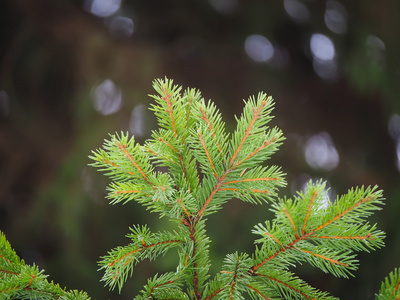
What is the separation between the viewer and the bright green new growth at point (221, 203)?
0.68m

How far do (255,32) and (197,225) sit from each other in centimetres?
304

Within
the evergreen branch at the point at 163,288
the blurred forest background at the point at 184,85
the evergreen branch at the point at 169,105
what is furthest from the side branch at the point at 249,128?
the blurred forest background at the point at 184,85

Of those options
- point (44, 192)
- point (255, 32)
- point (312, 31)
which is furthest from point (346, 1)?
point (44, 192)

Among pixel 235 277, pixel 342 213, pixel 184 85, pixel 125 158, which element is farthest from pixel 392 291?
pixel 184 85

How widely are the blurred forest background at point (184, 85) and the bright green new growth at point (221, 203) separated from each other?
1.74 m

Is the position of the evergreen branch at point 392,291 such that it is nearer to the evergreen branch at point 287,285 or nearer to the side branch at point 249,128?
the evergreen branch at point 287,285

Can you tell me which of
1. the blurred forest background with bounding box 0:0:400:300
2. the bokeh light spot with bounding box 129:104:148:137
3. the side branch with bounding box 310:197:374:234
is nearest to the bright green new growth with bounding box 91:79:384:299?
the side branch with bounding box 310:197:374:234

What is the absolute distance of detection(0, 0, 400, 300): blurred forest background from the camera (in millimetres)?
2830

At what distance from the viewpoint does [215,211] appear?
0.71 m

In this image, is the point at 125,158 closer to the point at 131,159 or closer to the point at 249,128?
the point at 131,159

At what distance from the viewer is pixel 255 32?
352 cm

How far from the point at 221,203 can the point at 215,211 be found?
2 centimetres

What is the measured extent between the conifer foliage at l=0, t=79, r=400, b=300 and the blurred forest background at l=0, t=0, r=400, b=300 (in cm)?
174

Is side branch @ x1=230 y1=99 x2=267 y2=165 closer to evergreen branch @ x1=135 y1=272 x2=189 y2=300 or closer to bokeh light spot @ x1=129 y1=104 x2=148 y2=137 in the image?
evergreen branch @ x1=135 y1=272 x2=189 y2=300
